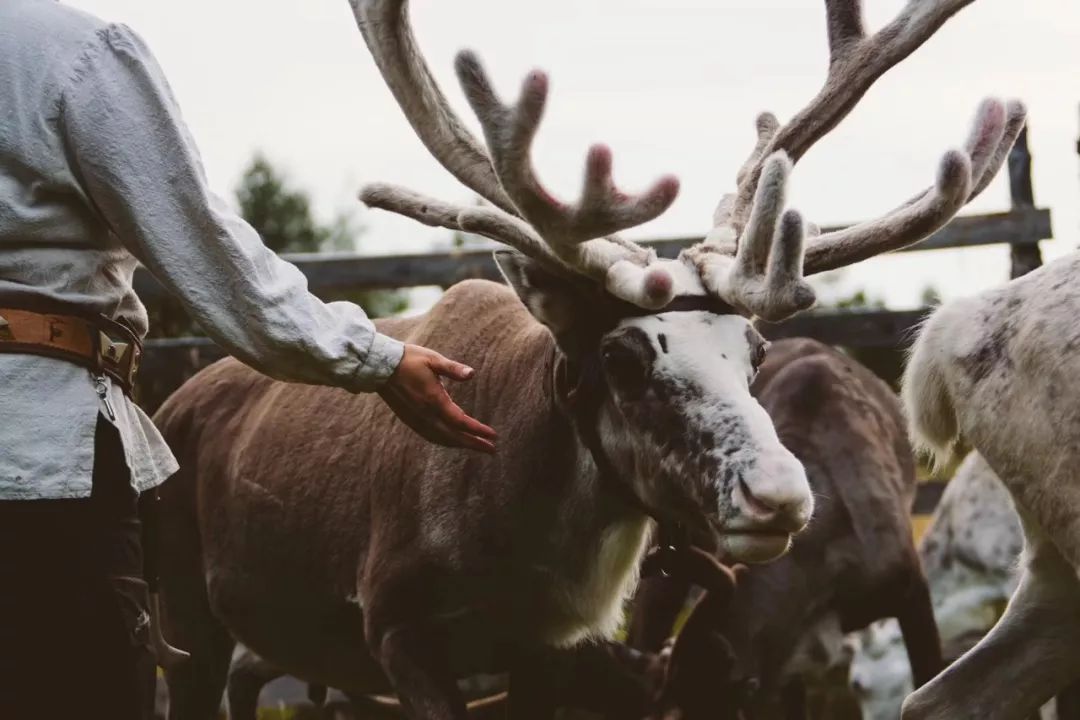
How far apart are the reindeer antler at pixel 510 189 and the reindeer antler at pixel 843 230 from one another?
19 cm

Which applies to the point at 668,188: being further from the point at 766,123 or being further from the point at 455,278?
the point at 455,278

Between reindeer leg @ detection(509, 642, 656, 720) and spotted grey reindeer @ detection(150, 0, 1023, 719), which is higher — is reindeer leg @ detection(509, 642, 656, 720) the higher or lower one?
the lower one

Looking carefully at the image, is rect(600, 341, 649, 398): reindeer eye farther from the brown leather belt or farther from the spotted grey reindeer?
the brown leather belt

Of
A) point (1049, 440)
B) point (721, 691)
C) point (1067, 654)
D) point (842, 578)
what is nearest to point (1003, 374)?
point (1049, 440)

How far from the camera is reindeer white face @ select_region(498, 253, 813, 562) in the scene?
3.33m

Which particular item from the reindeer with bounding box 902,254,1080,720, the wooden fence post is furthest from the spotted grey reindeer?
the wooden fence post

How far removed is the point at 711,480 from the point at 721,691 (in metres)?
1.95

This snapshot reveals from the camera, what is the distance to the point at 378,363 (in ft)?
9.36

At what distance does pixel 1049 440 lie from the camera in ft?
12.3

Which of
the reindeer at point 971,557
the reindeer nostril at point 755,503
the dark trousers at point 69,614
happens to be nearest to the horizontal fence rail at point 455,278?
the reindeer at point 971,557

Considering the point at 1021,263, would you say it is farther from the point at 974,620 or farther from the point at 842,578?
the point at 842,578

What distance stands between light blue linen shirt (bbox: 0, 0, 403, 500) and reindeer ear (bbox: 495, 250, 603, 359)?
3.79 ft

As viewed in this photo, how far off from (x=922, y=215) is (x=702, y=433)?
2.93 ft

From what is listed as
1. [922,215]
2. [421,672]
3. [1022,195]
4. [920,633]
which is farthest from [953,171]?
[1022,195]
